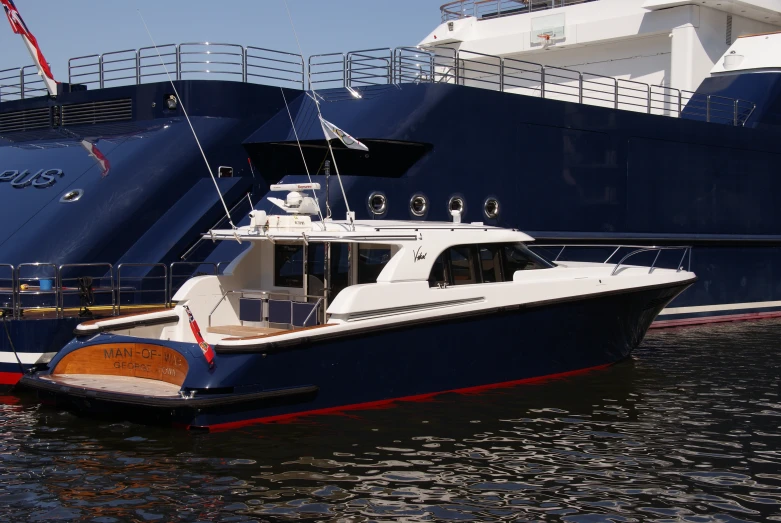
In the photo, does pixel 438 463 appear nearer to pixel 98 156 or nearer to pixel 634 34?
pixel 98 156

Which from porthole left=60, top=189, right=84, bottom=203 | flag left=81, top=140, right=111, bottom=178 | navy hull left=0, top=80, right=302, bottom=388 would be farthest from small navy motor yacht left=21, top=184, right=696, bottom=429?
flag left=81, top=140, right=111, bottom=178

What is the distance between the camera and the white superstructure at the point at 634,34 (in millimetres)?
18484

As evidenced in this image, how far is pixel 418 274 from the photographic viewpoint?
9.55 metres

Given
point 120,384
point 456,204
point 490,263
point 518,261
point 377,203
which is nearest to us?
point 120,384

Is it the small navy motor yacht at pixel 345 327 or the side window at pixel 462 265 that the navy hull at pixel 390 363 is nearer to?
the small navy motor yacht at pixel 345 327

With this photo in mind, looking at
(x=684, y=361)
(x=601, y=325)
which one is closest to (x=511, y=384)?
(x=601, y=325)

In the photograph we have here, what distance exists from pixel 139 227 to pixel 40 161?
2158mm

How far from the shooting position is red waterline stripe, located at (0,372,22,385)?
32.2ft

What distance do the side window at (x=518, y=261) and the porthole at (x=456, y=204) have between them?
2.92 meters

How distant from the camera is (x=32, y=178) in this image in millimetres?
12766

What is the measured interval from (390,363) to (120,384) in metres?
2.54

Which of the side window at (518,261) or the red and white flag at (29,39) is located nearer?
the side window at (518,261)

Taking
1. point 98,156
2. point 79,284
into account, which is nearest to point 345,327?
point 79,284

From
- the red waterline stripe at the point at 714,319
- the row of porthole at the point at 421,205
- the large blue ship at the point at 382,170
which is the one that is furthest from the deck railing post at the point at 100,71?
the red waterline stripe at the point at 714,319
